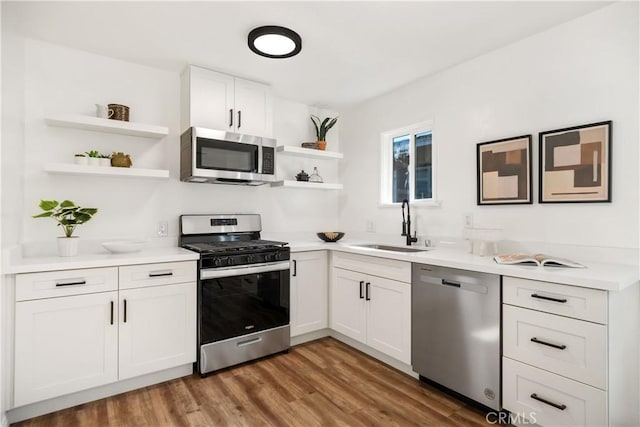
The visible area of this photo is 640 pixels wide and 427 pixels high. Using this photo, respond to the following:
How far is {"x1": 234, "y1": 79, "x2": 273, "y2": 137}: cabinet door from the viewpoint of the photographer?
10.1ft

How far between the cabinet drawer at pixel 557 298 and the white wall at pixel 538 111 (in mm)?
625

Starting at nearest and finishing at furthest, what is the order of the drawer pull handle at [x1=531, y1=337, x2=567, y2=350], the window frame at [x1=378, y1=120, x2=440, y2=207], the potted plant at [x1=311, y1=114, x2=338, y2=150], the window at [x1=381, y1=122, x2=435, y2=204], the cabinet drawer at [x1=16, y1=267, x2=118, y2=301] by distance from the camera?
the drawer pull handle at [x1=531, y1=337, x2=567, y2=350] → the cabinet drawer at [x1=16, y1=267, x2=118, y2=301] → the window frame at [x1=378, y1=120, x2=440, y2=207] → the window at [x1=381, y1=122, x2=435, y2=204] → the potted plant at [x1=311, y1=114, x2=338, y2=150]

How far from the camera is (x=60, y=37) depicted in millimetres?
2420

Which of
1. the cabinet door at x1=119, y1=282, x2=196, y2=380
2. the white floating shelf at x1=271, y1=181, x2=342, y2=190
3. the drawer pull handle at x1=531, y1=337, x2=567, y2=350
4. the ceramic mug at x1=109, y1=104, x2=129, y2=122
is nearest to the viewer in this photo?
the drawer pull handle at x1=531, y1=337, x2=567, y2=350

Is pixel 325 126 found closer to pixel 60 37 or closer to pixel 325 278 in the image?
pixel 325 278

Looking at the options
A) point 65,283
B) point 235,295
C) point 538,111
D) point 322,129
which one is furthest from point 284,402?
point 322,129

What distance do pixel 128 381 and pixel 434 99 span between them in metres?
3.36

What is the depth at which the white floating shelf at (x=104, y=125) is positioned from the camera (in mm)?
2377

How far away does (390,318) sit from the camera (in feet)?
8.60

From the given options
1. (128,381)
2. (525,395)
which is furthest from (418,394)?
(128,381)

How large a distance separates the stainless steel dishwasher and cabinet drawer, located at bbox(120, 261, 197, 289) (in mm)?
1685

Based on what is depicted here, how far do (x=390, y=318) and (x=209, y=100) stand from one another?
7.94 ft

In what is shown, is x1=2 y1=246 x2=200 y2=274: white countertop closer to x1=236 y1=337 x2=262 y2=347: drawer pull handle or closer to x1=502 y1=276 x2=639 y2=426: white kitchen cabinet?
x1=236 y1=337 x2=262 y2=347: drawer pull handle

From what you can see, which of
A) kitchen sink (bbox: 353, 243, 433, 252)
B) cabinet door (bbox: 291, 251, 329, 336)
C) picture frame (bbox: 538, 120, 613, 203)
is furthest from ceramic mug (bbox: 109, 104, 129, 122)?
picture frame (bbox: 538, 120, 613, 203)
